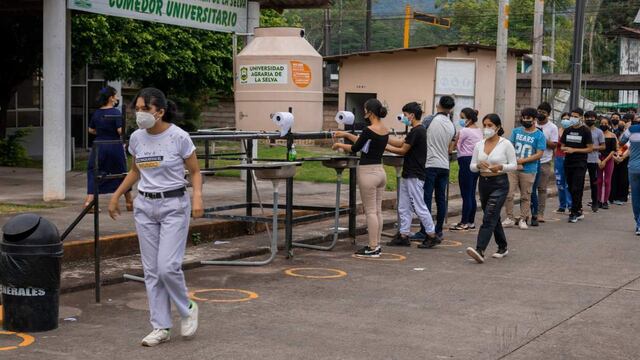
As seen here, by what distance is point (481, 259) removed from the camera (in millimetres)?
11352

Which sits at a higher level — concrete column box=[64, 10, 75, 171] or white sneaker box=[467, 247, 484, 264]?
concrete column box=[64, 10, 75, 171]

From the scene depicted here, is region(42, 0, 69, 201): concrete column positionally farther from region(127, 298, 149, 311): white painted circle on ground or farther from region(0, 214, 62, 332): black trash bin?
region(0, 214, 62, 332): black trash bin

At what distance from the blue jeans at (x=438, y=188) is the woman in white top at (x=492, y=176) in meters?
1.28

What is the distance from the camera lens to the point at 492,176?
1169 cm

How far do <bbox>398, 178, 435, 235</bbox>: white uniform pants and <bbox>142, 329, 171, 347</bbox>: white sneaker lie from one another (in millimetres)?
5642

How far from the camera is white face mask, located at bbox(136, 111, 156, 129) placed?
7.26 meters

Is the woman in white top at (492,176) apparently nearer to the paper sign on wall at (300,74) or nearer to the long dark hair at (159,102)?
the paper sign on wall at (300,74)

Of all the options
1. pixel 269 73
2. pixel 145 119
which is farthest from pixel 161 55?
pixel 145 119

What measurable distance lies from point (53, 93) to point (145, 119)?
7315 mm

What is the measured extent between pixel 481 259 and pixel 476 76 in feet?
64.5

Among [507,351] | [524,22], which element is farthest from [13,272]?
[524,22]

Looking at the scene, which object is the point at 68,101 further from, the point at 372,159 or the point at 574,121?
the point at 574,121

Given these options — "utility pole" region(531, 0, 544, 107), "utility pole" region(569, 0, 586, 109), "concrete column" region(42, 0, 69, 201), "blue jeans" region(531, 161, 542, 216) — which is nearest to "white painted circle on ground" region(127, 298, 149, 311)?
"concrete column" region(42, 0, 69, 201)

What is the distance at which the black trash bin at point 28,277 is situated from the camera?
7.46 m
